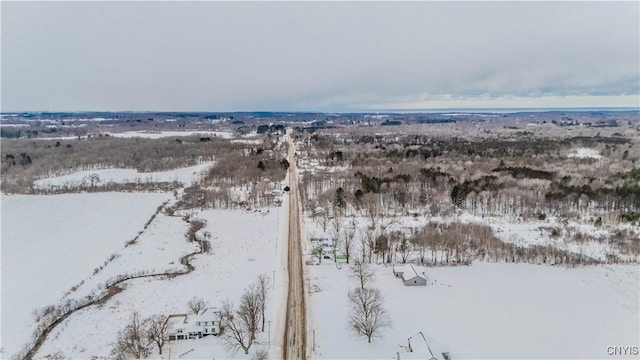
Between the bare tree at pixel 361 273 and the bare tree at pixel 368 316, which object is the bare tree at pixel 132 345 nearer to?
the bare tree at pixel 368 316

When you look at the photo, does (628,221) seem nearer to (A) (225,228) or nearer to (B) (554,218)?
(B) (554,218)

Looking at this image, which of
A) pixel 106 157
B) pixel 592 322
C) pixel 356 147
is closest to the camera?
pixel 592 322

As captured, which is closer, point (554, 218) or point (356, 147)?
point (554, 218)

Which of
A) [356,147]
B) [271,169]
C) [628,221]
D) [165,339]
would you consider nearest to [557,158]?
Answer: [628,221]

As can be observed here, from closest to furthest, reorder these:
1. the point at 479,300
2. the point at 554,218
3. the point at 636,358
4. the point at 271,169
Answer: the point at 636,358
the point at 479,300
the point at 554,218
the point at 271,169

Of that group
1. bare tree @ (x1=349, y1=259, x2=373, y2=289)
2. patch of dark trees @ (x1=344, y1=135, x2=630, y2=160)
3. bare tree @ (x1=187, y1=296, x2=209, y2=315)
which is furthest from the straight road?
patch of dark trees @ (x1=344, y1=135, x2=630, y2=160)

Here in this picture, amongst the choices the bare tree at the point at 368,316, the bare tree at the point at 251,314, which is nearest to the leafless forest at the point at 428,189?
the bare tree at the point at 368,316
